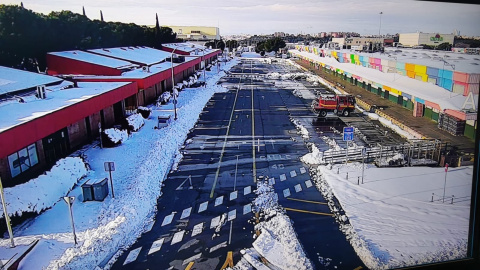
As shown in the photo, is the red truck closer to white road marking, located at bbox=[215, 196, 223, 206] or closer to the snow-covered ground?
the snow-covered ground

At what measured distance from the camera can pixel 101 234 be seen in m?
10.8

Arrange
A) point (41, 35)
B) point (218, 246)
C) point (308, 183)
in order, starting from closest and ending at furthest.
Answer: point (218, 246) < point (308, 183) < point (41, 35)

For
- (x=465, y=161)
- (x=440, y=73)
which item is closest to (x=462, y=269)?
(x=465, y=161)

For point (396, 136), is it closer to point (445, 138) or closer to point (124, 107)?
point (445, 138)

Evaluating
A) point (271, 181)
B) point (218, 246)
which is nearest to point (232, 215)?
point (218, 246)

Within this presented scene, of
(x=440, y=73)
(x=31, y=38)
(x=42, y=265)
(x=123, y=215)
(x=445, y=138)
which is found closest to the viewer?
(x=42, y=265)

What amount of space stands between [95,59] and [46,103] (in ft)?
50.0

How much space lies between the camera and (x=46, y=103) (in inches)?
674

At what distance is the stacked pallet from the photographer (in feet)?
68.2

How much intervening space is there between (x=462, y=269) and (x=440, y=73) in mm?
19441

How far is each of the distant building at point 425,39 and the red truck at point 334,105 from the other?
25.7 meters

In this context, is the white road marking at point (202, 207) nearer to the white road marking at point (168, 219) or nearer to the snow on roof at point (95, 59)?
the white road marking at point (168, 219)

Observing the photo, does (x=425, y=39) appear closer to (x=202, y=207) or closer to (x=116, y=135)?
(x=116, y=135)

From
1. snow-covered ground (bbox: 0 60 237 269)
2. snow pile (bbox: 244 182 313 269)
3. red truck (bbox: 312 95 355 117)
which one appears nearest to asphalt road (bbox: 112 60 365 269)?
snow pile (bbox: 244 182 313 269)
